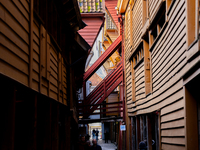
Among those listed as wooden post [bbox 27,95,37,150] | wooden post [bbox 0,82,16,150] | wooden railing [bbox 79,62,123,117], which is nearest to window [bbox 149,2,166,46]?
wooden post [bbox 27,95,37,150]

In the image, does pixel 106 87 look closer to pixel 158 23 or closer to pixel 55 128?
pixel 55 128

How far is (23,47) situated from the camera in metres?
5.67

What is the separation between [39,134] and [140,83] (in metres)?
5.41

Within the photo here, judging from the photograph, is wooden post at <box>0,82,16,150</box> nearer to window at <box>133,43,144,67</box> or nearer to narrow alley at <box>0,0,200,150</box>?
narrow alley at <box>0,0,200,150</box>

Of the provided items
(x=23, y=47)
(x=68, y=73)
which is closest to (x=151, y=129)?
(x=68, y=73)

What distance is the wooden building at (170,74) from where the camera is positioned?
5.94 m

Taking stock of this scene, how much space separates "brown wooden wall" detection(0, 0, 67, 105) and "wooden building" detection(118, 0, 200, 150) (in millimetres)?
2937

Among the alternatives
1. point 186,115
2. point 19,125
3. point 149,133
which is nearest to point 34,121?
point 19,125

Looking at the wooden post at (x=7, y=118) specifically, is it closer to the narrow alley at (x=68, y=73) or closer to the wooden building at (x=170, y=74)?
the narrow alley at (x=68, y=73)

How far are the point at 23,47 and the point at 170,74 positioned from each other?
3.74m

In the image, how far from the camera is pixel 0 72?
4227mm

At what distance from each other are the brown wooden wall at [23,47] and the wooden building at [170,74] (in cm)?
294

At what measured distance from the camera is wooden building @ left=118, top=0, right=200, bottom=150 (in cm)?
594

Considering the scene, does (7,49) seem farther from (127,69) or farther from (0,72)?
(127,69)
